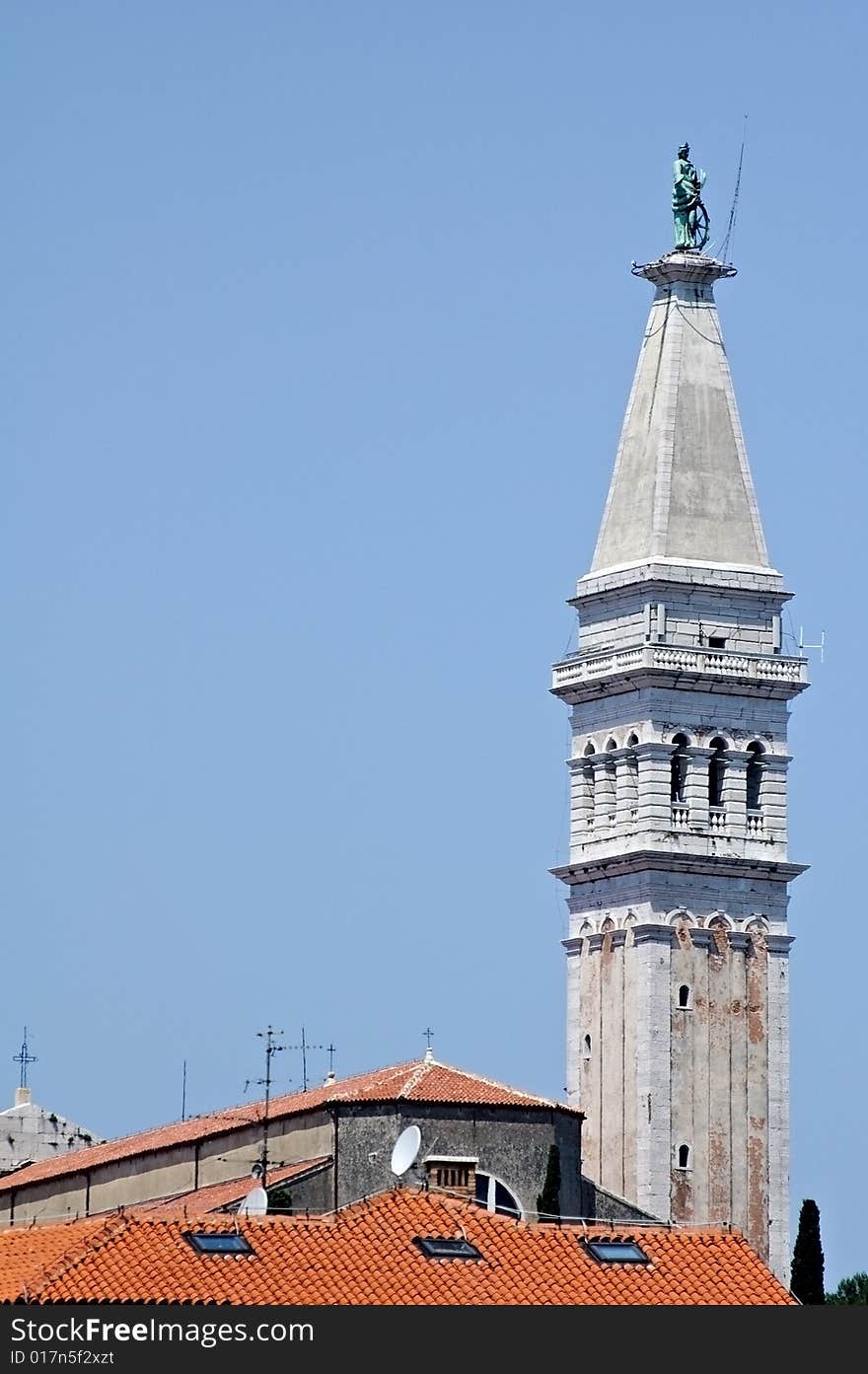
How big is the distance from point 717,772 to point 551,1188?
66.1ft

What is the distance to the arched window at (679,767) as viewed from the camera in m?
108

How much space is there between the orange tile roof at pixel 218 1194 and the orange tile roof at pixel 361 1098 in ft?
4.45

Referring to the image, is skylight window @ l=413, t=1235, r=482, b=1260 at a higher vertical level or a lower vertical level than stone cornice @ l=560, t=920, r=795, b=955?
lower

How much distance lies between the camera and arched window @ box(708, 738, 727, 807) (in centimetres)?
10838

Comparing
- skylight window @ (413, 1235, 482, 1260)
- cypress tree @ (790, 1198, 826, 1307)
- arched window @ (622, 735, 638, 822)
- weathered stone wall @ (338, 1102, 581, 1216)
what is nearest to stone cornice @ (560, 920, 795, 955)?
arched window @ (622, 735, 638, 822)

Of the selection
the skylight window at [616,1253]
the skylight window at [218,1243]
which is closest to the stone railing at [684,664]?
the skylight window at [616,1253]

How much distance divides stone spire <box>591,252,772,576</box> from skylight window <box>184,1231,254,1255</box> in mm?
45663

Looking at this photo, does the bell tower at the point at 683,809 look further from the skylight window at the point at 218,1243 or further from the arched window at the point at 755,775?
the skylight window at the point at 218,1243

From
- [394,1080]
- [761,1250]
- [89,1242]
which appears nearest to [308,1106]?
[394,1080]

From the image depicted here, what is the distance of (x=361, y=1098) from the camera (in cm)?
8962

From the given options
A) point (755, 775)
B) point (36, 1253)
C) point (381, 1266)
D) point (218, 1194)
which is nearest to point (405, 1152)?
point (36, 1253)

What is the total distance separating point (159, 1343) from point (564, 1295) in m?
13.6

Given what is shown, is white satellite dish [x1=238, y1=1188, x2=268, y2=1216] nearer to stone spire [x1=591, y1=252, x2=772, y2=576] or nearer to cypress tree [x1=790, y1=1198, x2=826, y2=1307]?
cypress tree [x1=790, y1=1198, x2=826, y2=1307]

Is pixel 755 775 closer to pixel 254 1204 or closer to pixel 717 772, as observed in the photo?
pixel 717 772
